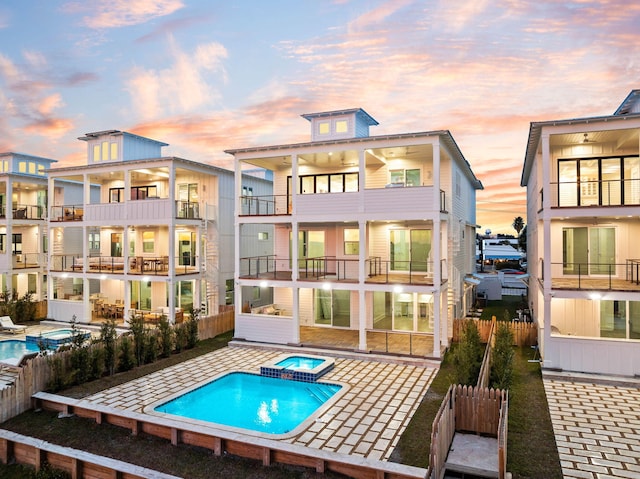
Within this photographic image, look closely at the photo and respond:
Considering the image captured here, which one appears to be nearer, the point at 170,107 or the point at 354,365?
the point at 354,365

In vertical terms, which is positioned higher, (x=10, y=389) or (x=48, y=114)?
(x=48, y=114)

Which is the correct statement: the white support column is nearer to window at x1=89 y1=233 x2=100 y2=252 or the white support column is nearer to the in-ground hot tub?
the in-ground hot tub

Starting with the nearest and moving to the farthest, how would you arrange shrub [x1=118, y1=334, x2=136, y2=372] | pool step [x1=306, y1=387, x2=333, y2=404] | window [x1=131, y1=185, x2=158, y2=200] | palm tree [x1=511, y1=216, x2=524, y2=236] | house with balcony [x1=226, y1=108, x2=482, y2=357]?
pool step [x1=306, y1=387, x2=333, y2=404], shrub [x1=118, y1=334, x2=136, y2=372], house with balcony [x1=226, y1=108, x2=482, y2=357], window [x1=131, y1=185, x2=158, y2=200], palm tree [x1=511, y1=216, x2=524, y2=236]

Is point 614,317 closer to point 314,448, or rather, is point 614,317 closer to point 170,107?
point 314,448

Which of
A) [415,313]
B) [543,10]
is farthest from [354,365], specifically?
[543,10]

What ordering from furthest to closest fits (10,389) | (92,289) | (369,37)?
(92,289) → (369,37) → (10,389)

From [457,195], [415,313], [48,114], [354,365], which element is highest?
[48,114]

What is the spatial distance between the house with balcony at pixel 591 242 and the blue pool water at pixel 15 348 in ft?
69.5

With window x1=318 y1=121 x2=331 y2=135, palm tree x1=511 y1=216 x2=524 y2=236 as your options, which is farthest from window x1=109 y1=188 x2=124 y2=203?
palm tree x1=511 y1=216 x2=524 y2=236

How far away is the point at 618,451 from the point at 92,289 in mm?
30589

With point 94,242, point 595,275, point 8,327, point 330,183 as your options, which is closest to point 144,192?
point 94,242

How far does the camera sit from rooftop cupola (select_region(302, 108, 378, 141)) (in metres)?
19.9

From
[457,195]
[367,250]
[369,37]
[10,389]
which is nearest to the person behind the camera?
[10,389]

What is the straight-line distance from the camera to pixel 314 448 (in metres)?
9.30
